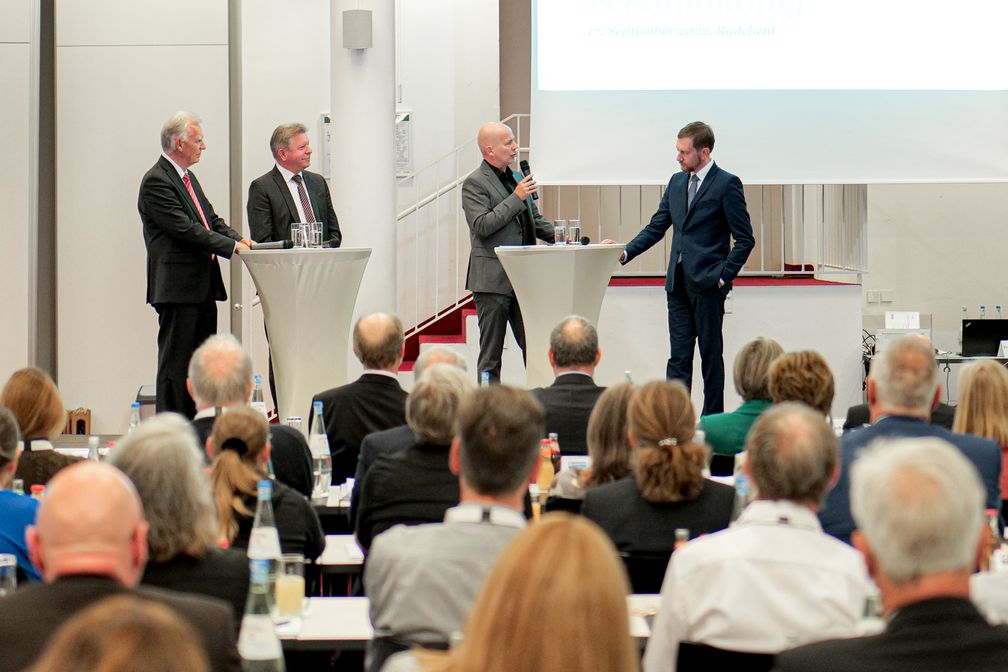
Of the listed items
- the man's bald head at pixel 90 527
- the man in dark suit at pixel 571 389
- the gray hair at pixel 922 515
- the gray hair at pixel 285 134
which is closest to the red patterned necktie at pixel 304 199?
the gray hair at pixel 285 134

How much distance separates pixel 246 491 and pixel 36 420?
1.01 metres

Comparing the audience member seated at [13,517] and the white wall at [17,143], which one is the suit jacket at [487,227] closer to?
the white wall at [17,143]

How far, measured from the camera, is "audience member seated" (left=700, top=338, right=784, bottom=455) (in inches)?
169

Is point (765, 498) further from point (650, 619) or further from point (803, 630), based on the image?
point (650, 619)

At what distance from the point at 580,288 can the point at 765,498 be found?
385 centimetres

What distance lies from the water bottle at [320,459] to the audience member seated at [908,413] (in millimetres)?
1697

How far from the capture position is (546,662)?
1313 mm

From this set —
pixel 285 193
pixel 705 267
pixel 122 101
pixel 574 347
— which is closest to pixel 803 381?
pixel 574 347

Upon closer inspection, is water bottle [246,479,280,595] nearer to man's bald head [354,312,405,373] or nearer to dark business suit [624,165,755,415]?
man's bald head [354,312,405,373]

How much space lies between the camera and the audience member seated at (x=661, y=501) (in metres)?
3.03

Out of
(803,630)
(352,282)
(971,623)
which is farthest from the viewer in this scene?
(352,282)

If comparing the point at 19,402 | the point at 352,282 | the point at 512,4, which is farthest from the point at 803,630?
the point at 512,4

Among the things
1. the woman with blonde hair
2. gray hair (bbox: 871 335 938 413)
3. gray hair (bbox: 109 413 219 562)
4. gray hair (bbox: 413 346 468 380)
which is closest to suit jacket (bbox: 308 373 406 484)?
gray hair (bbox: 413 346 468 380)

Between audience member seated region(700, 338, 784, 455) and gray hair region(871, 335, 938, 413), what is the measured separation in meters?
0.81
